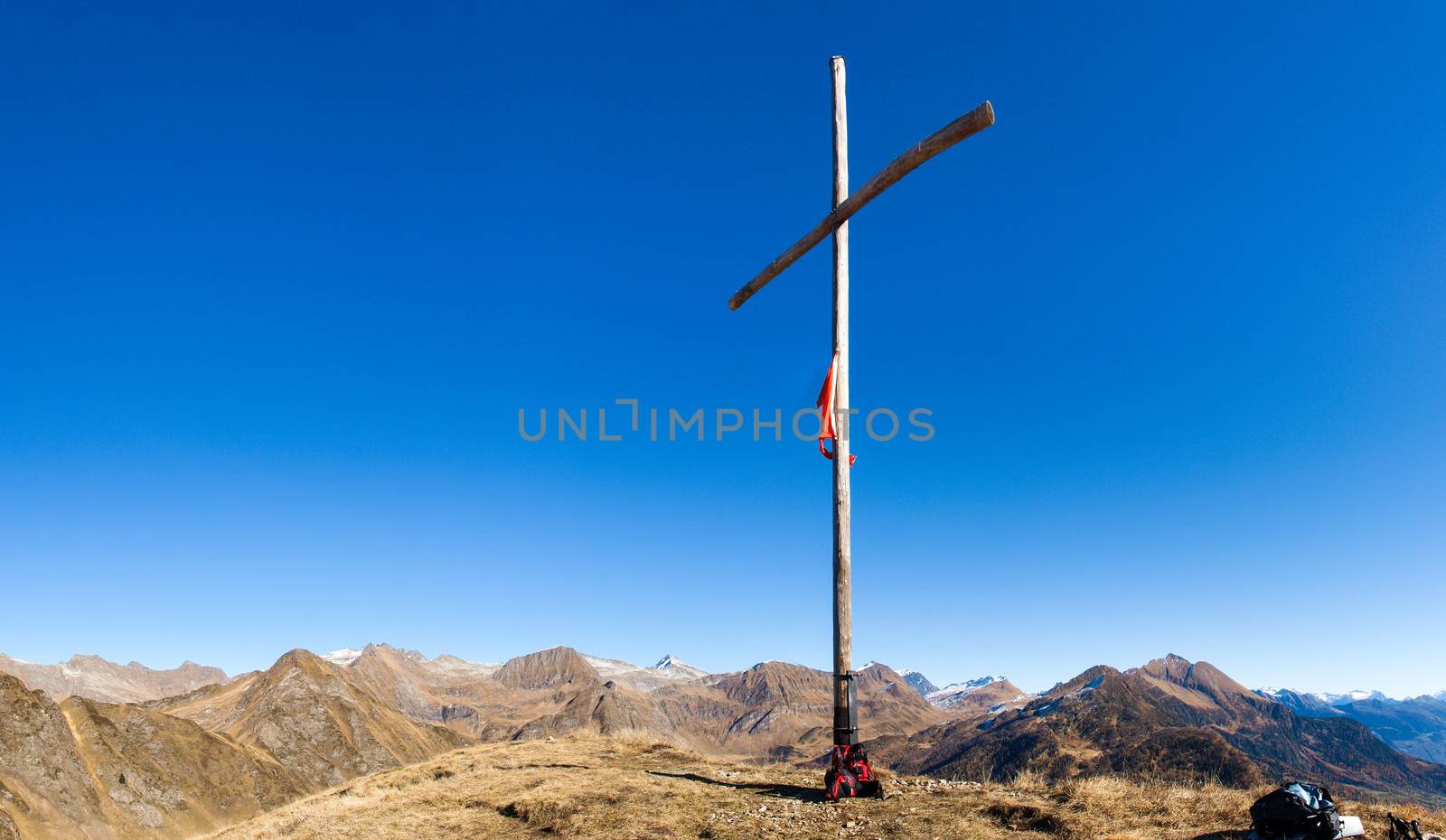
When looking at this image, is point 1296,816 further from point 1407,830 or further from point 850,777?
point 850,777

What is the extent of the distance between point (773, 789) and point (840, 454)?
A: 21.5 ft

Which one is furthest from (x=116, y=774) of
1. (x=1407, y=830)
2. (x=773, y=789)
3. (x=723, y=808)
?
(x=1407, y=830)

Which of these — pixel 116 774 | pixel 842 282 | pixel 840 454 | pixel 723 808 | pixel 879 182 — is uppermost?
pixel 879 182

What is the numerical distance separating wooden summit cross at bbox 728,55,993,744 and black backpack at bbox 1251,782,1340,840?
5369 millimetres

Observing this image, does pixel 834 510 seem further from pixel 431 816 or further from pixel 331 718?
pixel 331 718

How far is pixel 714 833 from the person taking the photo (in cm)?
1216

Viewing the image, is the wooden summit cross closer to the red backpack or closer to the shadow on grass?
the red backpack

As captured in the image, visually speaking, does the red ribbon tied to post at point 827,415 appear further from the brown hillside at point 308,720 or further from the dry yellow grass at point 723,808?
the brown hillside at point 308,720

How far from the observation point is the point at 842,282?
15148mm

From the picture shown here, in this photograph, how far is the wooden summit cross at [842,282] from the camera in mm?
12750

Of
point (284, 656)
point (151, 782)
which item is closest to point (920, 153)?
point (151, 782)

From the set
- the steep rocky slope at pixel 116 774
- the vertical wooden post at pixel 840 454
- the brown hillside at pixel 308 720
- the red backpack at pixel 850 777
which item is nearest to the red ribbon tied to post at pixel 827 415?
the vertical wooden post at pixel 840 454

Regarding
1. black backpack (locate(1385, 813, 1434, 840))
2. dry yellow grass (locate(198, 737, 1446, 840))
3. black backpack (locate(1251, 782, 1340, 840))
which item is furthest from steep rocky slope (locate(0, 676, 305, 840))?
black backpack (locate(1385, 813, 1434, 840))

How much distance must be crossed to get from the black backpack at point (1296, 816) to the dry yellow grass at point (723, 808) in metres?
0.60
